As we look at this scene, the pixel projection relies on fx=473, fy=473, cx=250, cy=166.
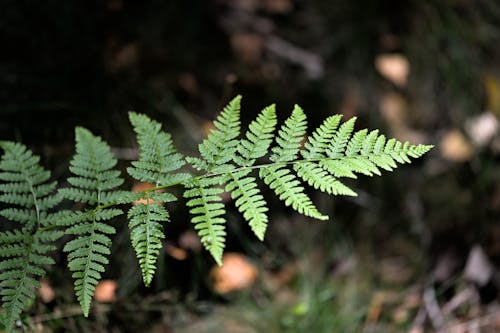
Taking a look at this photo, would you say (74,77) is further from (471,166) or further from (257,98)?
(471,166)

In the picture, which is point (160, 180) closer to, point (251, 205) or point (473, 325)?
point (251, 205)

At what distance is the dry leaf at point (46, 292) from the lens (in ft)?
6.10

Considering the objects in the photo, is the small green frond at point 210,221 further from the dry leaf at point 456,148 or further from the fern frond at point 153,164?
the dry leaf at point 456,148

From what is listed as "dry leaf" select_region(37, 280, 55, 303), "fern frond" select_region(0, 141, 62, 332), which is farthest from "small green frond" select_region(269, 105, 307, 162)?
"dry leaf" select_region(37, 280, 55, 303)

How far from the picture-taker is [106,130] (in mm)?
2361

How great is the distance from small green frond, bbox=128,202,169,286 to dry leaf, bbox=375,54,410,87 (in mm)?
2346

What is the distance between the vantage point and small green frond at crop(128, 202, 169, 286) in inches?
53.1

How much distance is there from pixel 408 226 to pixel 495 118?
3.45 ft

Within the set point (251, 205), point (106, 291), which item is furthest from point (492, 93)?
point (106, 291)

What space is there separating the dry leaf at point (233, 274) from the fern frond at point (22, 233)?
111cm

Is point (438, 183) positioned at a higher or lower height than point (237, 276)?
higher

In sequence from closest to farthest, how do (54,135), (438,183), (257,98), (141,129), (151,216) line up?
1. (151,216)
2. (141,129)
3. (54,135)
4. (257,98)
5. (438,183)

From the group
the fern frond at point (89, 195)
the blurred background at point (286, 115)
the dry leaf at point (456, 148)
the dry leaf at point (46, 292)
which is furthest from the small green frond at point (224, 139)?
the dry leaf at point (456, 148)

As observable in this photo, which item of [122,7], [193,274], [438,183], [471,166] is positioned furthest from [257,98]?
[471,166]
